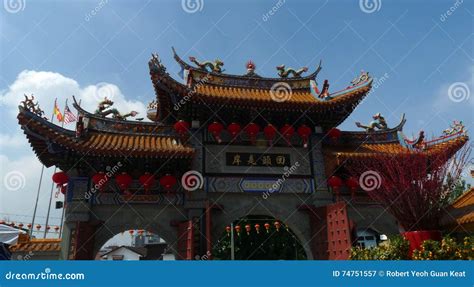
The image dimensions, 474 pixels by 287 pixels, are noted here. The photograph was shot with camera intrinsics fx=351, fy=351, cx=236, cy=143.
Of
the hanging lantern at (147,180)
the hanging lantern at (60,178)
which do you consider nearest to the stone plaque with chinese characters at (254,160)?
the hanging lantern at (147,180)

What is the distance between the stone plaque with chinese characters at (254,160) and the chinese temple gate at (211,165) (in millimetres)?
31

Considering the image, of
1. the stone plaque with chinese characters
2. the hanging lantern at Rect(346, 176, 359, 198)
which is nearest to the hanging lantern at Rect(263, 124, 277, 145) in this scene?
the stone plaque with chinese characters

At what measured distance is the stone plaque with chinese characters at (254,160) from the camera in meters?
10.2

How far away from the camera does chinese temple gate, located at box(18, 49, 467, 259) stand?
8977 millimetres

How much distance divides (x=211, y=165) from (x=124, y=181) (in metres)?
2.43

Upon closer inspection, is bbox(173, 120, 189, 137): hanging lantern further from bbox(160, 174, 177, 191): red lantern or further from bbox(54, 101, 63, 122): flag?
bbox(54, 101, 63, 122): flag

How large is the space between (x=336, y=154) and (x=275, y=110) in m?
2.17

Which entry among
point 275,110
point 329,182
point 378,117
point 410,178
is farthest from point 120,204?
point 378,117

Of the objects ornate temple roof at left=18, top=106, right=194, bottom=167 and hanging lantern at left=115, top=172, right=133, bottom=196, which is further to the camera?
hanging lantern at left=115, top=172, right=133, bottom=196

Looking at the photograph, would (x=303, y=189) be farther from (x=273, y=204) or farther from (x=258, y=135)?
(x=258, y=135)

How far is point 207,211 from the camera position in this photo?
9.05 metres

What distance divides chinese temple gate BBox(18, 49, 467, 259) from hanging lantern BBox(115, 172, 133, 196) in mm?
36

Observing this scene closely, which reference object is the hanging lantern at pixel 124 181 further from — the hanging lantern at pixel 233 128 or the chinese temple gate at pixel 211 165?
the hanging lantern at pixel 233 128

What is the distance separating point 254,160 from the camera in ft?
34.1
